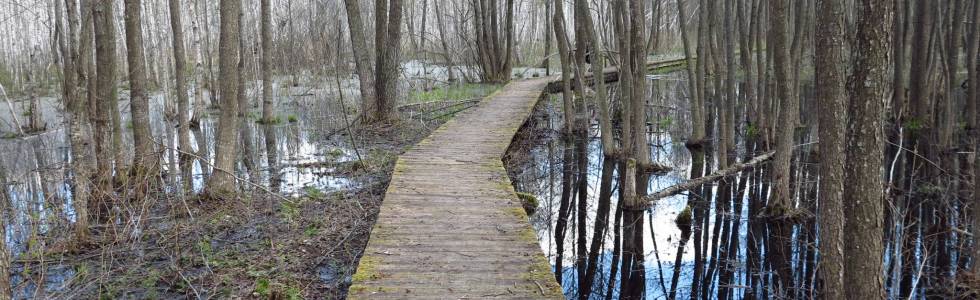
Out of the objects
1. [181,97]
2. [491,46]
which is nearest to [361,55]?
[181,97]

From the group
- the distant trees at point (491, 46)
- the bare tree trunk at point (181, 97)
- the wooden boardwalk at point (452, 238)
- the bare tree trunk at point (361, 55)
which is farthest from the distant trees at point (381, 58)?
the distant trees at point (491, 46)

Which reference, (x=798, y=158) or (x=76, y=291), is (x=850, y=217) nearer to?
(x=76, y=291)

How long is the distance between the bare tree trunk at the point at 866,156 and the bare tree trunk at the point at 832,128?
0.22 meters

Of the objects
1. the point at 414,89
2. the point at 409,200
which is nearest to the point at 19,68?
the point at 414,89

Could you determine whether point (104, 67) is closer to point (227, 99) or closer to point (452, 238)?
point (227, 99)

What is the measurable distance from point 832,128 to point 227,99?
19.2 ft

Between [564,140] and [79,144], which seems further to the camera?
[564,140]

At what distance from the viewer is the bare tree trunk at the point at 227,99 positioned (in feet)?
23.5

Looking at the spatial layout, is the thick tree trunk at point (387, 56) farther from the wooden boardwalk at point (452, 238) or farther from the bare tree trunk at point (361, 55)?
the wooden boardwalk at point (452, 238)

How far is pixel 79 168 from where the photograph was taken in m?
6.05

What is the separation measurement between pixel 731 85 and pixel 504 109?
176 inches

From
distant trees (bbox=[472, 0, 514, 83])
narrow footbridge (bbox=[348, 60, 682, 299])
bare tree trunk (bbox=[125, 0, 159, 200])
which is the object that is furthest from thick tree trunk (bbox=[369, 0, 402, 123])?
distant trees (bbox=[472, 0, 514, 83])

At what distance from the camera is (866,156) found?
3.32m

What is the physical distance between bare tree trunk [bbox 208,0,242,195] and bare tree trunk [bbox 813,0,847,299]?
5.68 meters
